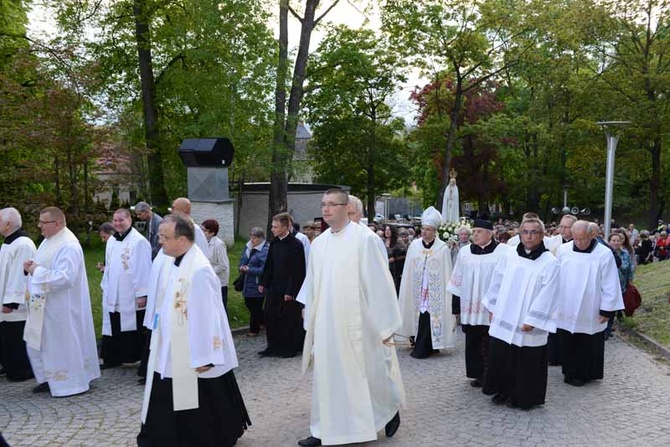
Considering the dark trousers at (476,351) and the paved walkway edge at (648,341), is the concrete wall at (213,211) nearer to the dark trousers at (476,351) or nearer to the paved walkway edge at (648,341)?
the dark trousers at (476,351)

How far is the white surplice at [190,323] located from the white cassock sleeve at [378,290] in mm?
1283

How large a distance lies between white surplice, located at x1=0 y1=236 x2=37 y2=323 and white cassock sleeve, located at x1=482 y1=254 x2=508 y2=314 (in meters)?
5.28

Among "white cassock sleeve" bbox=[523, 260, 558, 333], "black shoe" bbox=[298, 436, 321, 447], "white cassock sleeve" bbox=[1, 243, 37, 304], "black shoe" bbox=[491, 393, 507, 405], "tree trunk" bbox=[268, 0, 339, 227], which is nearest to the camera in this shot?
"black shoe" bbox=[298, 436, 321, 447]

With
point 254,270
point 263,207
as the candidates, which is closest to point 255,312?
point 254,270

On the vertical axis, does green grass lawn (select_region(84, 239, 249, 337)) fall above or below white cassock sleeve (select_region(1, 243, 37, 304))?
below

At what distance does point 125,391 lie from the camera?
24.6ft

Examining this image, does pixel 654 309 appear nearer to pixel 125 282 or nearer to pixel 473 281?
pixel 473 281

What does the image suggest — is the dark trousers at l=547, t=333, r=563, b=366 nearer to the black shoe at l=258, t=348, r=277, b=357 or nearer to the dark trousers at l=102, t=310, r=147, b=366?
the black shoe at l=258, t=348, r=277, b=357

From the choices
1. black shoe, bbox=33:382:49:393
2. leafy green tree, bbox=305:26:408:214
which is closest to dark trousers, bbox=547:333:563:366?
black shoe, bbox=33:382:49:393

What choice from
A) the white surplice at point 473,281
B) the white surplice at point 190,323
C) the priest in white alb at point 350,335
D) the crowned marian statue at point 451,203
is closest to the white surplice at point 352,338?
the priest in white alb at point 350,335

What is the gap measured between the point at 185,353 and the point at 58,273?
2.88 meters

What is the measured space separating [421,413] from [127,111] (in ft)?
57.6

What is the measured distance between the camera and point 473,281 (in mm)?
8281

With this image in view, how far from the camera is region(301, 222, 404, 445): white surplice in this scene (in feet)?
18.2
